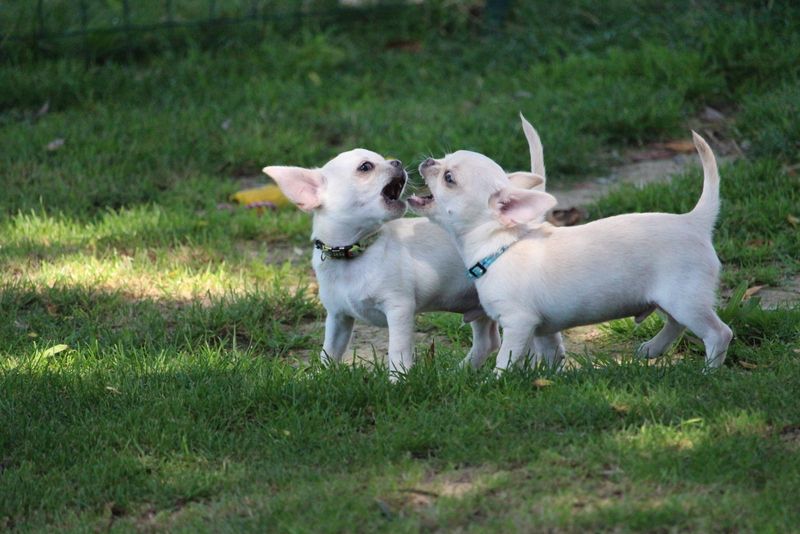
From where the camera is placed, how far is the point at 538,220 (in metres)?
4.70

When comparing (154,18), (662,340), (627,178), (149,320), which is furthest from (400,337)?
(154,18)

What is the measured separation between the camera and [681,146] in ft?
25.8

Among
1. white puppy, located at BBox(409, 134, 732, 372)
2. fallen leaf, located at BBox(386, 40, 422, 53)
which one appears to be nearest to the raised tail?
white puppy, located at BBox(409, 134, 732, 372)

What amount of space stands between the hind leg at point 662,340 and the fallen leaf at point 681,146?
10.6 feet

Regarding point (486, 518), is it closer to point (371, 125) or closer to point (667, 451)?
point (667, 451)

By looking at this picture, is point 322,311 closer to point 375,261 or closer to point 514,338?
point 375,261

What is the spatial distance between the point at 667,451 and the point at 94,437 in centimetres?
201

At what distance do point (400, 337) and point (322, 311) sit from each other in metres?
1.29

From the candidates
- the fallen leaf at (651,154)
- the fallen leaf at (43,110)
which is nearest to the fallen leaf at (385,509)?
the fallen leaf at (651,154)

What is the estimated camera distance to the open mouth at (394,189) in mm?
4758

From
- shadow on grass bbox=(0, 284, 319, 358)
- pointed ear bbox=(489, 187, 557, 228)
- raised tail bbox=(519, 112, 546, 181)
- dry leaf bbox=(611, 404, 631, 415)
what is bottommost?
shadow on grass bbox=(0, 284, 319, 358)

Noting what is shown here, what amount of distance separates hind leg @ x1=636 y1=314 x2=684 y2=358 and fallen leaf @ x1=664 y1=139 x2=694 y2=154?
3.22 meters

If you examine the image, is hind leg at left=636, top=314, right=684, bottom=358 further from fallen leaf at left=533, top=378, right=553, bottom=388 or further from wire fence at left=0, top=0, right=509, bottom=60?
wire fence at left=0, top=0, right=509, bottom=60

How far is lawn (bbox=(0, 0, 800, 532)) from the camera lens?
360cm
